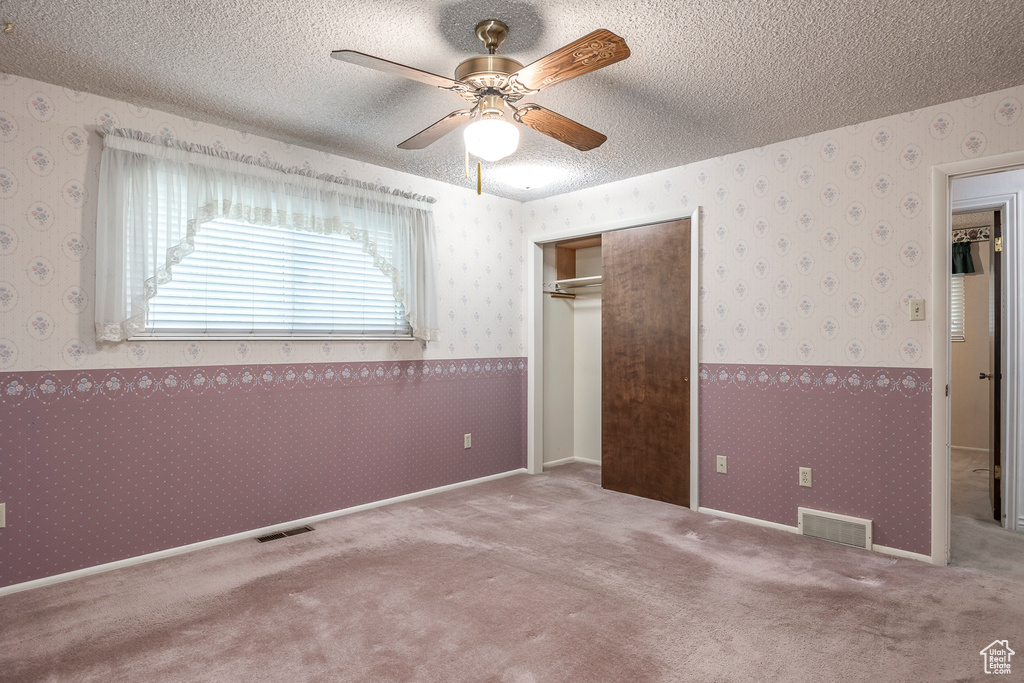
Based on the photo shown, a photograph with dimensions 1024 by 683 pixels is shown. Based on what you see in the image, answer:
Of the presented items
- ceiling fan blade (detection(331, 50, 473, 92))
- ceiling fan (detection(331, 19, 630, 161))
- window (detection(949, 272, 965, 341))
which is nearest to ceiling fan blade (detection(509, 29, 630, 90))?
ceiling fan (detection(331, 19, 630, 161))

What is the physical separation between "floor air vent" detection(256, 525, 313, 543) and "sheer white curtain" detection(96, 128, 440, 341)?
4.32 ft

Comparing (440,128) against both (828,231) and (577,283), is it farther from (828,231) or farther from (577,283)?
(577,283)

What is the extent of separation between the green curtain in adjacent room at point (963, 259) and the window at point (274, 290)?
19.4 ft

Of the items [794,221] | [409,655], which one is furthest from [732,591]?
[794,221]

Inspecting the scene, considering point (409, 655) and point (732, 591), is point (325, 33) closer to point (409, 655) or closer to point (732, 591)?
point (409, 655)

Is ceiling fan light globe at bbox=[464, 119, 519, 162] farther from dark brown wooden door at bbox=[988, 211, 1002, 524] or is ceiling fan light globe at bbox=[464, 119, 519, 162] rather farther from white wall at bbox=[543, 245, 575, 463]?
dark brown wooden door at bbox=[988, 211, 1002, 524]

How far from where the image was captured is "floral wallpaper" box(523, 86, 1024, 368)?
2916 mm

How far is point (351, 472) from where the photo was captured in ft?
12.2

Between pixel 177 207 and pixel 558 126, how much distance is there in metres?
2.06

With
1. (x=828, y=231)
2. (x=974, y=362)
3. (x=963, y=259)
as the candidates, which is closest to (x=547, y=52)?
(x=828, y=231)

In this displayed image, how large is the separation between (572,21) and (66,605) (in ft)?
10.4

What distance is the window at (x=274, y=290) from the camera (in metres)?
3.04

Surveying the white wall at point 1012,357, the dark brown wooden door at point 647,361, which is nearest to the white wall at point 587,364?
the dark brown wooden door at point 647,361

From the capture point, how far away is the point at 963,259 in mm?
6008
